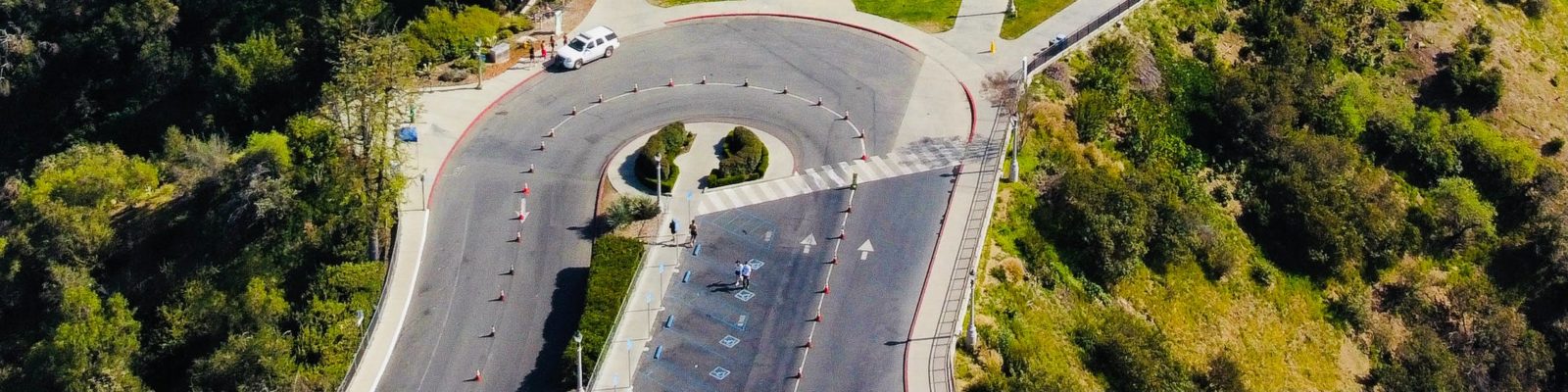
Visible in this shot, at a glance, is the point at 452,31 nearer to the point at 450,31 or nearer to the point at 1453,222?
the point at 450,31

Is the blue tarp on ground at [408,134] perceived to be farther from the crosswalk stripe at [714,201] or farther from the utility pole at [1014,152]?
the utility pole at [1014,152]

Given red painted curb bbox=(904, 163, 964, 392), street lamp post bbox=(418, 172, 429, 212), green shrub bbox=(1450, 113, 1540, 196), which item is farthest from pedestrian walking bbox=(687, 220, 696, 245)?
green shrub bbox=(1450, 113, 1540, 196)

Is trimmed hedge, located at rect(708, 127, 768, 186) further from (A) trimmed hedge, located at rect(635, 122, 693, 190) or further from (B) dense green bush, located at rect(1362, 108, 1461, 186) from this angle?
(B) dense green bush, located at rect(1362, 108, 1461, 186)

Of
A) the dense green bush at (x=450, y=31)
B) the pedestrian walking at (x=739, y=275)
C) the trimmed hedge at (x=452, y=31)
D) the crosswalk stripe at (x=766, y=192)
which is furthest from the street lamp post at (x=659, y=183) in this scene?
the trimmed hedge at (x=452, y=31)

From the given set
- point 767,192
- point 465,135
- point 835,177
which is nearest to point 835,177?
point 835,177

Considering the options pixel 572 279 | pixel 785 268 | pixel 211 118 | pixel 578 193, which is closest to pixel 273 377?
pixel 572 279
